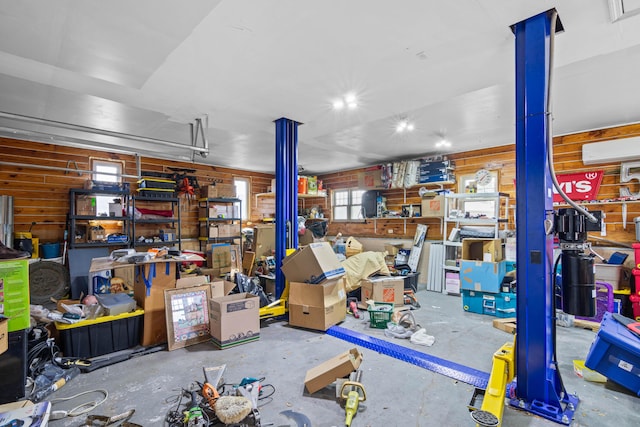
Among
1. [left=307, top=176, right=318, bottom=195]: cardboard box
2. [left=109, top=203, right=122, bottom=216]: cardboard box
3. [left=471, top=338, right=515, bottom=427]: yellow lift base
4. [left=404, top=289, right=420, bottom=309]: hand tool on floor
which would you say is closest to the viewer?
[left=471, top=338, right=515, bottom=427]: yellow lift base

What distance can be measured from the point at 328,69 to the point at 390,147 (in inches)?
125

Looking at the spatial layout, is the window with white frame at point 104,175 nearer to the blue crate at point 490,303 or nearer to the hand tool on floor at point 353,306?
the hand tool on floor at point 353,306

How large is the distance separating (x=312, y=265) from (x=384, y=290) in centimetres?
137

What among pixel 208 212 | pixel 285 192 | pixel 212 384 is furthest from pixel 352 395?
pixel 208 212

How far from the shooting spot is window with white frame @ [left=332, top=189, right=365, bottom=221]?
25.9ft

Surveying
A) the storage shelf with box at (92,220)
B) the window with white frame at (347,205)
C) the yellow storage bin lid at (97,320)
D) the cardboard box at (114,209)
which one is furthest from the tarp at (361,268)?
the cardboard box at (114,209)

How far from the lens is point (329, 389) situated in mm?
2314

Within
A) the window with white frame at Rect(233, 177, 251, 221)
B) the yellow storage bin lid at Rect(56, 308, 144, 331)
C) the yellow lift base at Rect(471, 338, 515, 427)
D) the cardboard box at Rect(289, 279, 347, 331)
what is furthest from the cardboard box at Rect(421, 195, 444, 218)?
the yellow storage bin lid at Rect(56, 308, 144, 331)

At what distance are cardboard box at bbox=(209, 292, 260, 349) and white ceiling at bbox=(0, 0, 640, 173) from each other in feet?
7.30

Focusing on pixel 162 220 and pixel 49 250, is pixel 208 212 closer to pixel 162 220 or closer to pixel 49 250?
pixel 162 220

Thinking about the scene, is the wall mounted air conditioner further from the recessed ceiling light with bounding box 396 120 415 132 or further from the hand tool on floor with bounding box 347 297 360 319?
the hand tool on floor with bounding box 347 297 360 319

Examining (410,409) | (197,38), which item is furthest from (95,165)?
(410,409)

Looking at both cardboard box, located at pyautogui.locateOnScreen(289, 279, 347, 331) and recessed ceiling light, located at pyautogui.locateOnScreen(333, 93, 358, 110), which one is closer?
recessed ceiling light, located at pyautogui.locateOnScreen(333, 93, 358, 110)

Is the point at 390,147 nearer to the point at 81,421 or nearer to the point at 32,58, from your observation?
the point at 32,58
